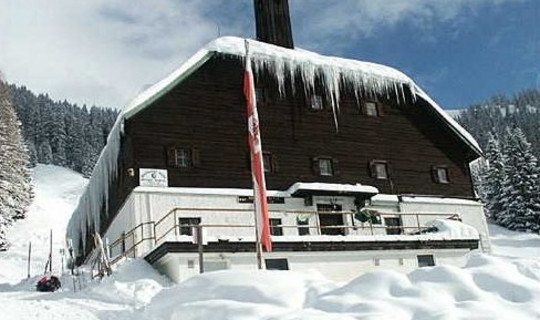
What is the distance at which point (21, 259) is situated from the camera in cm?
4569

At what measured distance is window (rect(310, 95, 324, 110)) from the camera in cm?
2705

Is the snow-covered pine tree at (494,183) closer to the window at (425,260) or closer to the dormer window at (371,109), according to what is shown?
the dormer window at (371,109)

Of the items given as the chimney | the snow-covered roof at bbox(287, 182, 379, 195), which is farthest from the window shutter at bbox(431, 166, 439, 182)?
the chimney

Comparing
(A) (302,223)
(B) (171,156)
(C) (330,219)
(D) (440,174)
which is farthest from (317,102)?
(B) (171,156)

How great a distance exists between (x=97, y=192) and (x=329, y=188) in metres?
9.50

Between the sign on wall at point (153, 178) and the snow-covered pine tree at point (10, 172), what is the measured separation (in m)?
31.1

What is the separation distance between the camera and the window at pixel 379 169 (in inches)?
1079

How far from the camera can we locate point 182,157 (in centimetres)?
2356

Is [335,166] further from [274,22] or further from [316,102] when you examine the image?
[274,22]

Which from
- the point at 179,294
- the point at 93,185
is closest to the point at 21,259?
the point at 93,185

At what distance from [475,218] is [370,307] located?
21.7 metres

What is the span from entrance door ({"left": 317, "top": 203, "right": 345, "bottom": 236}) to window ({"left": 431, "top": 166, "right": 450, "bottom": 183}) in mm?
5356

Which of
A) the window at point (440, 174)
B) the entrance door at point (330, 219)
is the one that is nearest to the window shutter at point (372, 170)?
the entrance door at point (330, 219)

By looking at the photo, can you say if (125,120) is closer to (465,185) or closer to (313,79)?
(313,79)
